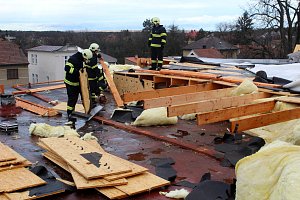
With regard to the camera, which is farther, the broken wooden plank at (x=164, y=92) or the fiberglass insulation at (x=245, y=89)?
the fiberglass insulation at (x=245, y=89)

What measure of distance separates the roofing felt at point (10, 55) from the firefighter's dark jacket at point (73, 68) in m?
34.2

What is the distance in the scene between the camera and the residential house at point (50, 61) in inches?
1937

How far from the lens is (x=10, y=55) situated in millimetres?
41469

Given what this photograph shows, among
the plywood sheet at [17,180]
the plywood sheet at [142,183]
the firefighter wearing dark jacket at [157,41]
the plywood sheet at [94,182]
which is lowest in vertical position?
the plywood sheet at [142,183]

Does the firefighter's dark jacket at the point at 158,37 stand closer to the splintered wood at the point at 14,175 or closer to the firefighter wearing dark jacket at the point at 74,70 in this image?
the firefighter wearing dark jacket at the point at 74,70

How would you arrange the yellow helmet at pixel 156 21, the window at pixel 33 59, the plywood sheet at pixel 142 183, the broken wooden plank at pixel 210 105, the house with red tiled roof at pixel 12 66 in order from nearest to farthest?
the plywood sheet at pixel 142 183
the broken wooden plank at pixel 210 105
the yellow helmet at pixel 156 21
the house with red tiled roof at pixel 12 66
the window at pixel 33 59

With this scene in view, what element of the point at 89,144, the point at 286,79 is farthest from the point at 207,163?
the point at 286,79

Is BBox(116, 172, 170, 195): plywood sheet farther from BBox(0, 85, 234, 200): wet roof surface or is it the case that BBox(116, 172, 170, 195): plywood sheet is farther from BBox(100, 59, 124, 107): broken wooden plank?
BBox(100, 59, 124, 107): broken wooden plank

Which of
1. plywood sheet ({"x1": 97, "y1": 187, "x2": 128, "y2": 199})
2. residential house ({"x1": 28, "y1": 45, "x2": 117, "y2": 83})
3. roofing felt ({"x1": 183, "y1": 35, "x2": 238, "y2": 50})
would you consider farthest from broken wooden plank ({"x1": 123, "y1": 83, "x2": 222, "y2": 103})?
roofing felt ({"x1": 183, "y1": 35, "x2": 238, "y2": 50})

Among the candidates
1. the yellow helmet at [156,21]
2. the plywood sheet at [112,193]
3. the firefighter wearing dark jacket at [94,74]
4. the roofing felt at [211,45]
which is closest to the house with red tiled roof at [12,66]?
the roofing felt at [211,45]

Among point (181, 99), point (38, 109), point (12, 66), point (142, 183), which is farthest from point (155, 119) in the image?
point (12, 66)

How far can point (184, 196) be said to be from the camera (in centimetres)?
443

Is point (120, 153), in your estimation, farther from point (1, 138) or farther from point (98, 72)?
point (98, 72)

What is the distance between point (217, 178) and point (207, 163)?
0.55m
